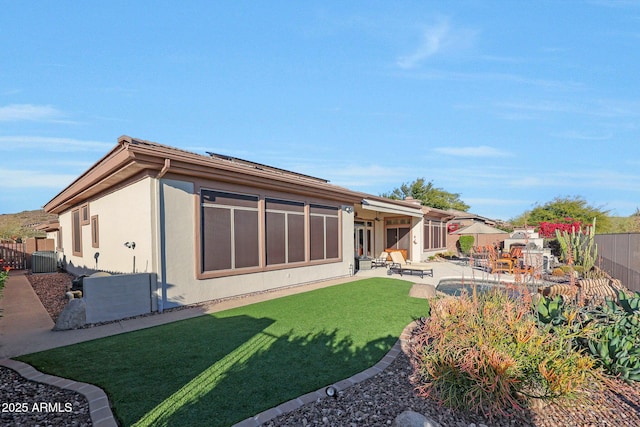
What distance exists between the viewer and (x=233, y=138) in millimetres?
20984

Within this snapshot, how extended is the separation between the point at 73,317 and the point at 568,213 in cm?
4124

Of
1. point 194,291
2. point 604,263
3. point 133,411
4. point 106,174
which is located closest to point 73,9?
point 106,174

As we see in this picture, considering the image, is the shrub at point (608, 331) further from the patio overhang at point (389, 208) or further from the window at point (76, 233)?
the window at point (76, 233)

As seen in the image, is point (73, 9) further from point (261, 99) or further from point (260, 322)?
point (260, 322)

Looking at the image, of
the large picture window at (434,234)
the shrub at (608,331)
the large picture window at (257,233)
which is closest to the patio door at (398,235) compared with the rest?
the large picture window at (434,234)

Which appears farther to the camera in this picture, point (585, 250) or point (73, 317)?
point (585, 250)

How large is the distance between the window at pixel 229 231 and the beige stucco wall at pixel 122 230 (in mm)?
1420

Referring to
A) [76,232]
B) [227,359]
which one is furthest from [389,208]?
[76,232]

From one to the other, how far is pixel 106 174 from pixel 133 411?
794 centimetres

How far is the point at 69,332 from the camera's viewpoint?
671cm

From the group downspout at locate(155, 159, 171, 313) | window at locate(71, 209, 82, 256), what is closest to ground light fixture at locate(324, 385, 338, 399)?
downspout at locate(155, 159, 171, 313)

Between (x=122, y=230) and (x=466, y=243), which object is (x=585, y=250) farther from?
(x=122, y=230)

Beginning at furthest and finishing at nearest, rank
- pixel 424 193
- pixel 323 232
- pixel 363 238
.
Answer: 1. pixel 424 193
2. pixel 363 238
3. pixel 323 232

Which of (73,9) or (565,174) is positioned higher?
(73,9)
